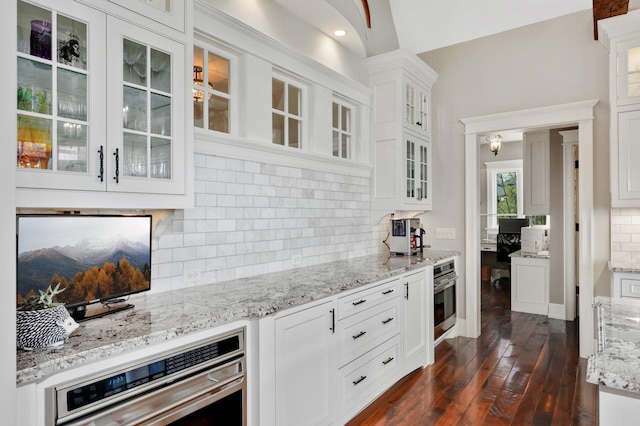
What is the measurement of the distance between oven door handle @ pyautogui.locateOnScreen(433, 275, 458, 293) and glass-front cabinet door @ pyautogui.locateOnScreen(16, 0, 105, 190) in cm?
308

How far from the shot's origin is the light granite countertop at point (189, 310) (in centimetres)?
126

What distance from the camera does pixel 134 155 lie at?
1773mm

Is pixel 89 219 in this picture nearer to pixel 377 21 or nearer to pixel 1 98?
pixel 1 98

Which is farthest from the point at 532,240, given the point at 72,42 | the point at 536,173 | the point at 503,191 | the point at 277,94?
the point at 72,42

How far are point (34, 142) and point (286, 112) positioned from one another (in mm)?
1994

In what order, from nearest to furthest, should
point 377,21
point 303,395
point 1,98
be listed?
point 1,98 < point 303,395 < point 377,21

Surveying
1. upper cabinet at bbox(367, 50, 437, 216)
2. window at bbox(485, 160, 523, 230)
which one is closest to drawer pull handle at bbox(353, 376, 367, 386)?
upper cabinet at bbox(367, 50, 437, 216)

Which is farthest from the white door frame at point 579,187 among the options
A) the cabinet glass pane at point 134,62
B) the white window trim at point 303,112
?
the cabinet glass pane at point 134,62

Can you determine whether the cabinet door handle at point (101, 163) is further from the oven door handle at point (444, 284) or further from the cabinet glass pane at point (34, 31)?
the oven door handle at point (444, 284)

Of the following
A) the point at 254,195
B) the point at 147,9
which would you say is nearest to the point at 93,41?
the point at 147,9

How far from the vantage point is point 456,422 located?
2668 mm

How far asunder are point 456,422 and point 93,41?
2.88 meters

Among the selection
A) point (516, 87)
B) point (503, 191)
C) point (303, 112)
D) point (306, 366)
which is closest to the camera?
point (306, 366)

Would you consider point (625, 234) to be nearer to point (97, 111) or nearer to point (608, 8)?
point (608, 8)
